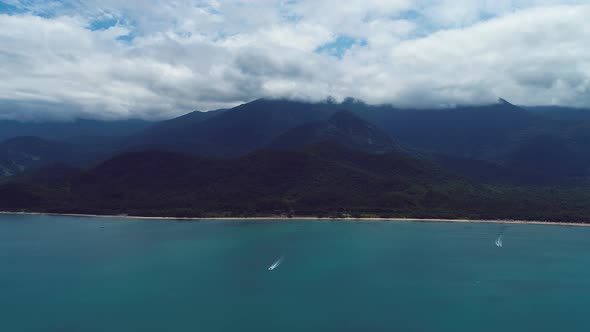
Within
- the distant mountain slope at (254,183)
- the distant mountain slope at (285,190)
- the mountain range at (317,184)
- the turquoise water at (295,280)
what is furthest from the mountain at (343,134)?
the turquoise water at (295,280)

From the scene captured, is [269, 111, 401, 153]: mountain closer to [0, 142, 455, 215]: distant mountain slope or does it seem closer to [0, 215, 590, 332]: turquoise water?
[0, 142, 455, 215]: distant mountain slope

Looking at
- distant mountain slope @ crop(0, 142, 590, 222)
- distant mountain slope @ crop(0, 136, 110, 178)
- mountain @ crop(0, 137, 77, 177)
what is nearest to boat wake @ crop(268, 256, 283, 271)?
distant mountain slope @ crop(0, 142, 590, 222)

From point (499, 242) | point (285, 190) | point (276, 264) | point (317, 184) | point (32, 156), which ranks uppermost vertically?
point (32, 156)

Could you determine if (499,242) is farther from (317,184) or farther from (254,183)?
(254,183)

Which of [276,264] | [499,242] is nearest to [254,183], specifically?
[276,264]

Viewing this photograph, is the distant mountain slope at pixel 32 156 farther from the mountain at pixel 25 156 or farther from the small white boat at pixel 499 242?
the small white boat at pixel 499 242

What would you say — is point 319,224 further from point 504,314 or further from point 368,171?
point 504,314
